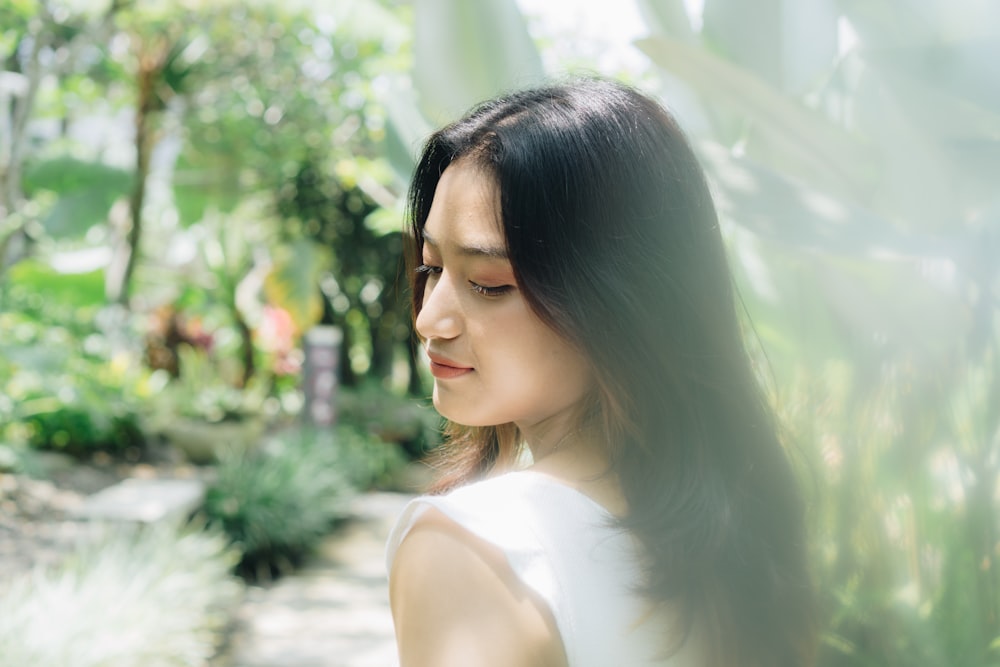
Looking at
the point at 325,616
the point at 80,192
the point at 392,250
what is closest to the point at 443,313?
the point at 325,616

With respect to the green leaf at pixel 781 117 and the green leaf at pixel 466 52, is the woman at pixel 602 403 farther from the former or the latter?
the green leaf at pixel 466 52

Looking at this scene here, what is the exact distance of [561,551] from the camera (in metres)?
0.78

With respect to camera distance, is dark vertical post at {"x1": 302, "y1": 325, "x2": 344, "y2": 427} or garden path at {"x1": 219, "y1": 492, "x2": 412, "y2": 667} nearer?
garden path at {"x1": 219, "y1": 492, "x2": 412, "y2": 667}

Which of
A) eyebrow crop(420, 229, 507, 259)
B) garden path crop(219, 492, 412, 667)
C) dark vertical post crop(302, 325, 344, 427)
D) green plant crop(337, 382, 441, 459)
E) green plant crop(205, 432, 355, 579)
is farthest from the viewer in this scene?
green plant crop(337, 382, 441, 459)

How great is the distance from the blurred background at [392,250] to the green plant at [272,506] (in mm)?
22

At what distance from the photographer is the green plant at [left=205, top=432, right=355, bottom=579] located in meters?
6.41

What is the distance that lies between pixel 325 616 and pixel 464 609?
198 inches

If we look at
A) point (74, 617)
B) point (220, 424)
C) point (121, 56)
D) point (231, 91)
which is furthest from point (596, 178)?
point (121, 56)

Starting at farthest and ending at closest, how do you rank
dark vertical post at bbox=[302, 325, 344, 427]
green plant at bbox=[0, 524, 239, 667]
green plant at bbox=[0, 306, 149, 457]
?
dark vertical post at bbox=[302, 325, 344, 427], green plant at bbox=[0, 306, 149, 457], green plant at bbox=[0, 524, 239, 667]

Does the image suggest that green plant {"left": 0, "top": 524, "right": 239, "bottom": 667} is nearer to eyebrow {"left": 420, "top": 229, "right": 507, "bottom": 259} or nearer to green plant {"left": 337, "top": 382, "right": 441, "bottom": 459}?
eyebrow {"left": 420, "top": 229, "right": 507, "bottom": 259}

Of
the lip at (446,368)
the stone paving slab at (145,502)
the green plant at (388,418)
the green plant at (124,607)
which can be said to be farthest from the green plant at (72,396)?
the lip at (446,368)

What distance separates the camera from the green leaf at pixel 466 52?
1.30 m

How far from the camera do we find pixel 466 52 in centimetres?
133

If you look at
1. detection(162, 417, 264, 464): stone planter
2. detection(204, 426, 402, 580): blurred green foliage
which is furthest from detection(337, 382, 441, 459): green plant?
detection(204, 426, 402, 580): blurred green foliage
